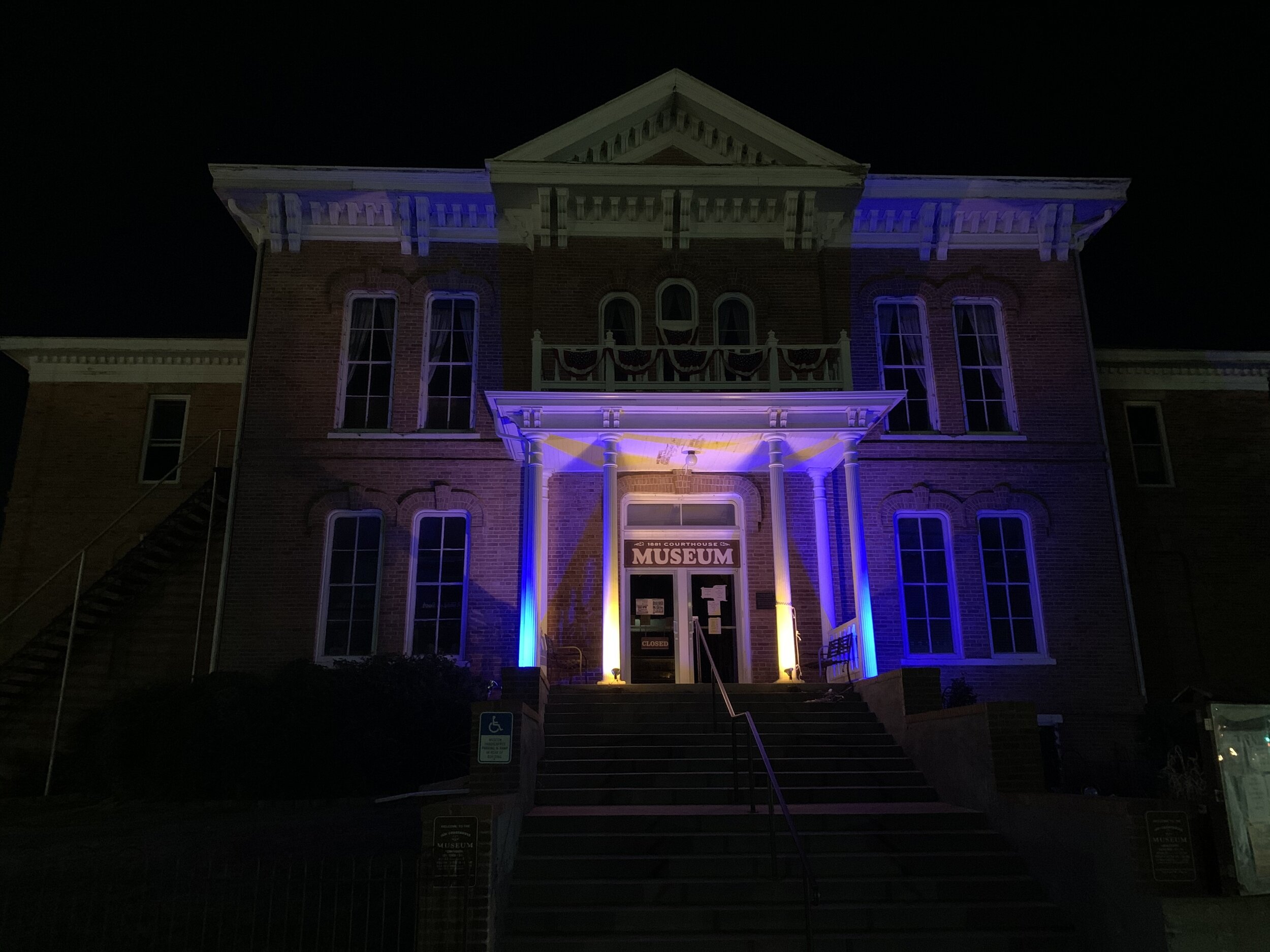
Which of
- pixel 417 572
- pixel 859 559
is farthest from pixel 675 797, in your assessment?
pixel 417 572

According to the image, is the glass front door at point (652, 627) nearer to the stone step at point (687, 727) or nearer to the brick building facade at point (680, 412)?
the brick building facade at point (680, 412)

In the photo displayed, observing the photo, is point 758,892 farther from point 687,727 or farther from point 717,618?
point 717,618

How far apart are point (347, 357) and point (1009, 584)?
12.9m

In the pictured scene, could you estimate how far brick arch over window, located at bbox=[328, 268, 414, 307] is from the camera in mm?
18766

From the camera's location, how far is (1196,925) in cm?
735

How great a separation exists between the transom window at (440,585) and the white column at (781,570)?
5522 millimetres

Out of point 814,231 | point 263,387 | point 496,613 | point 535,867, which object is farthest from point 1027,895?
point 263,387

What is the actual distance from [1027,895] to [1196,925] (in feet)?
5.43

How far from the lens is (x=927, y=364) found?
61.9 ft

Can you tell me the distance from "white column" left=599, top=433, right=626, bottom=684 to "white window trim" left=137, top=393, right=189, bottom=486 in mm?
10019

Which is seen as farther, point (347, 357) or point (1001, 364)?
point (1001, 364)

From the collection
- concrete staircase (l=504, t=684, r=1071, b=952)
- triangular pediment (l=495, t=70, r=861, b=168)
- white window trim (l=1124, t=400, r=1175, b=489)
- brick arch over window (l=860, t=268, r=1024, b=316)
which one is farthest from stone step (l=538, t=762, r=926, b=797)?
white window trim (l=1124, t=400, r=1175, b=489)

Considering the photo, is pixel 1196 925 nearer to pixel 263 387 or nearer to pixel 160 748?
pixel 160 748

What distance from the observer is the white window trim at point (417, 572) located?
55.0ft
